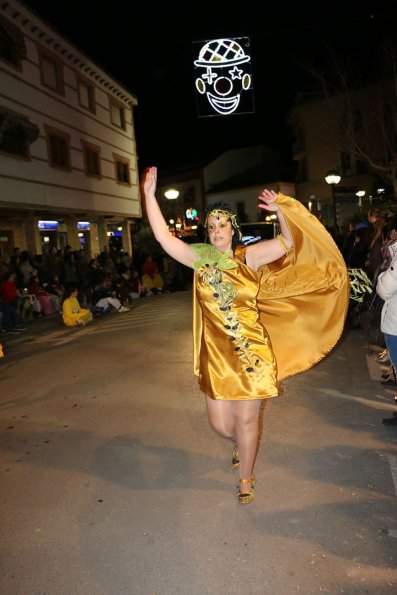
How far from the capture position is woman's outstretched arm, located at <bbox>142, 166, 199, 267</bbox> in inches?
139

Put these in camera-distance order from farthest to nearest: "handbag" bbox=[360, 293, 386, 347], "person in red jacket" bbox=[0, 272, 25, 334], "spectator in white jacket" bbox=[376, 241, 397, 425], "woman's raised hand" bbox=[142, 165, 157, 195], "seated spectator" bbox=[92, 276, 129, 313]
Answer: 1. "seated spectator" bbox=[92, 276, 129, 313]
2. "person in red jacket" bbox=[0, 272, 25, 334]
3. "handbag" bbox=[360, 293, 386, 347]
4. "spectator in white jacket" bbox=[376, 241, 397, 425]
5. "woman's raised hand" bbox=[142, 165, 157, 195]

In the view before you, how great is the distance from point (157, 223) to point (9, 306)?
9.68 meters

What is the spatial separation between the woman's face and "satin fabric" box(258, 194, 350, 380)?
1.90 ft

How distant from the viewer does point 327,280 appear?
4047mm

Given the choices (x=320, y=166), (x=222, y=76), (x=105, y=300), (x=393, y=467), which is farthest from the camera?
(x=320, y=166)

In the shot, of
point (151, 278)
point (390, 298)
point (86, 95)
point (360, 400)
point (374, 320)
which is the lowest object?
point (360, 400)

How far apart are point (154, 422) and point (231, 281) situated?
246 cm

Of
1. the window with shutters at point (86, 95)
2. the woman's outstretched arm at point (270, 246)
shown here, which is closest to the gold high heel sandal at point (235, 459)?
the woman's outstretched arm at point (270, 246)

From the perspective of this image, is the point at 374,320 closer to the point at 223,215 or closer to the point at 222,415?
the point at 222,415

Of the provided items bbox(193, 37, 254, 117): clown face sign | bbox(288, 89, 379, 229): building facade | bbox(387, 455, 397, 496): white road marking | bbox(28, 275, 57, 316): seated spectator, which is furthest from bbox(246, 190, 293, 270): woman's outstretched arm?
bbox(288, 89, 379, 229): building facade

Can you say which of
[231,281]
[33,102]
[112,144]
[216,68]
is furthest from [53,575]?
[112,144]

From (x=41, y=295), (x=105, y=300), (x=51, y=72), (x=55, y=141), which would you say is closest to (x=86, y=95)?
(x=51, y=72)

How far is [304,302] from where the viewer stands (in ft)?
13.5

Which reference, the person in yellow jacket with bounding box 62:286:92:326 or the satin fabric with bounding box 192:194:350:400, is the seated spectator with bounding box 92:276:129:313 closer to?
the person in yellow jacket with bounding box 62:286:92:326
